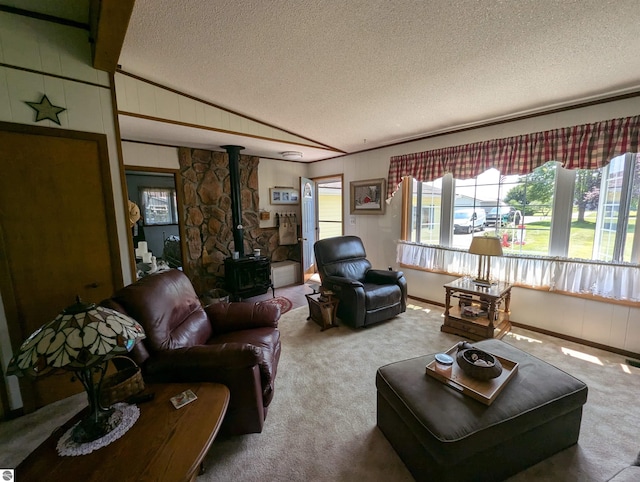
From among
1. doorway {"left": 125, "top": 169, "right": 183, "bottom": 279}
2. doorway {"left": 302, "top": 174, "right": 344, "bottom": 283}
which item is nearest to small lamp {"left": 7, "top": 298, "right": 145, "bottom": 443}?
doorway {"left": 125, "top": 169, "right": 183, "bottom": 279}

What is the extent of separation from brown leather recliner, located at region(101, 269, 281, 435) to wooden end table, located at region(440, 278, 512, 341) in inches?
81.2

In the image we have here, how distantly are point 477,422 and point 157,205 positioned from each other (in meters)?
6.17

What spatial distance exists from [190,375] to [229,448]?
53 centimetres

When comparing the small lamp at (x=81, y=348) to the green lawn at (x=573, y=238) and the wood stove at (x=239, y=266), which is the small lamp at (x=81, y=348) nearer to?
the wood stove at (x=239, y=266)

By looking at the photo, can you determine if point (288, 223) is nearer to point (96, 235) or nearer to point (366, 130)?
point (366, 130)

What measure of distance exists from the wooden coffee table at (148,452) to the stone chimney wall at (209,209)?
329 centimetres

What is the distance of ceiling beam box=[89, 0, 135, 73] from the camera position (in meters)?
1.33

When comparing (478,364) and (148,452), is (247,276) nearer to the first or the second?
(148,452)

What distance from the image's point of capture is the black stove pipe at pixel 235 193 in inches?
156

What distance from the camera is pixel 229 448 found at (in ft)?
5.26

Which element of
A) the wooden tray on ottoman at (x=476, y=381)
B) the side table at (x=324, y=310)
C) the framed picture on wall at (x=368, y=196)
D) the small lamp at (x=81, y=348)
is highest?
the framed picture on wall at (x=368, y=196)

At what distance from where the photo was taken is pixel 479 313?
9.63 feet

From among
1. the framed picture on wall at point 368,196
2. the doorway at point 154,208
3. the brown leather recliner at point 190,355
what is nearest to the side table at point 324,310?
the brown leather recliner at point 190,355

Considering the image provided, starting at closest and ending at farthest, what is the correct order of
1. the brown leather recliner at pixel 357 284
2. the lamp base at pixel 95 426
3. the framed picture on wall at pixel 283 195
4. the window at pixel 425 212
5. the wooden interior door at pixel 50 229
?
the lamp base at pixel 95 426 < the wooden interior door at pixel 50 229 < the brown leather recliner at pixel 357 284 < the window at pixel 425 212 < the framed picture on wall at pixel 283 195
